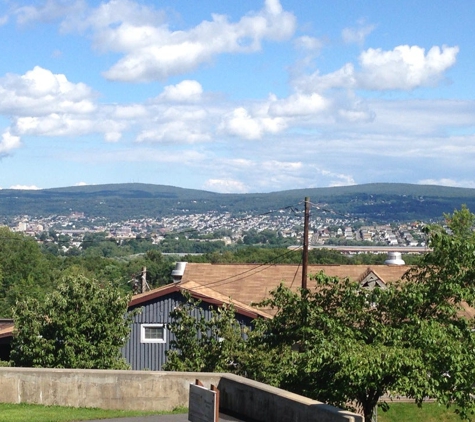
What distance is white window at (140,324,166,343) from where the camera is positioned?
3466cm

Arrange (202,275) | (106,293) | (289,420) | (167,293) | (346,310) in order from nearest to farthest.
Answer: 1. (289,420)
2. (346,310)
3. (106,293)
4. (167,293)
5. (202,275)

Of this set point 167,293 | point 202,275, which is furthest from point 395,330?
point 202,275

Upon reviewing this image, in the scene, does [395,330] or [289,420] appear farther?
[395,330]

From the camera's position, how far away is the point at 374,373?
604 inches

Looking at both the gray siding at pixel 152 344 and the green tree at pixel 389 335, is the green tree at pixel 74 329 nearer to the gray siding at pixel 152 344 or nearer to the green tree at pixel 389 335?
the green tree at pixel 389 335

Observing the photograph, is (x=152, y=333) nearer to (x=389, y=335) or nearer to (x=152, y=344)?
(x=152, y=344)

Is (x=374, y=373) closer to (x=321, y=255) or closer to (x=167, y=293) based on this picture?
(x=167, y=293)

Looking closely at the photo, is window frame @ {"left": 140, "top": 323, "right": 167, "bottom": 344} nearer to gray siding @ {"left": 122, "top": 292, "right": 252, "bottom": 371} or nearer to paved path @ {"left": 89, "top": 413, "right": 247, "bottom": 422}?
gray siding @ {"left": 122, "top": 292, "right": 252, "bottom": 371}

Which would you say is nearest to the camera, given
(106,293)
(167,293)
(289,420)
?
(289,420)

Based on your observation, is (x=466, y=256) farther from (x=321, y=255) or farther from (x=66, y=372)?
(x=321, y=255)

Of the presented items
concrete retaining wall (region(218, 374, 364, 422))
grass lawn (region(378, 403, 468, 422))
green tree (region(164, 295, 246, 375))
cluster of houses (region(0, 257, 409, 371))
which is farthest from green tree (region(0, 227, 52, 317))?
concrete retaining wall (region(218, 374, 364, 422))


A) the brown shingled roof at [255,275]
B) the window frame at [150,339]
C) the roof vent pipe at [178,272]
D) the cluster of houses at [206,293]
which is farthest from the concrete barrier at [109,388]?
the roof vent pipe at [178,272]

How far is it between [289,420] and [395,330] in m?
3.07

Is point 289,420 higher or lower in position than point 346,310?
lower
